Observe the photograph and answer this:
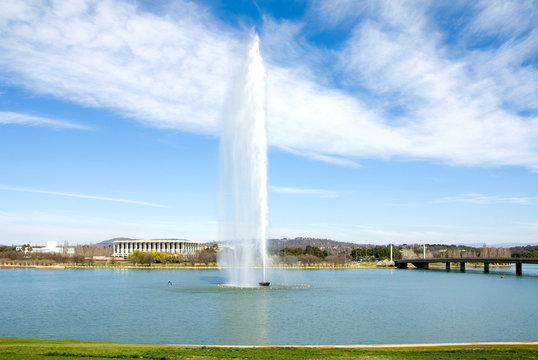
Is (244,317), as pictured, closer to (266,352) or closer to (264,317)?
(264,317)

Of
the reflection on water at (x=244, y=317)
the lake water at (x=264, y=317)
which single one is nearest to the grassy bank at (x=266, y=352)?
the lake water at (x=264, y=317)

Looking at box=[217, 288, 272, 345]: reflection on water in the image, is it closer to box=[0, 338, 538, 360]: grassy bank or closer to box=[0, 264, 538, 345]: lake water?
box=[0, 264, 538, 345]: lake water

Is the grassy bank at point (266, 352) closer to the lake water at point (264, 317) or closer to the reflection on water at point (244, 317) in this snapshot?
the lake water at point (264, 317)

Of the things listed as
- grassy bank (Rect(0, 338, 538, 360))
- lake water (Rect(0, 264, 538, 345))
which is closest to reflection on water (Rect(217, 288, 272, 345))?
lake water (Rect(0, 264, 538, 345))

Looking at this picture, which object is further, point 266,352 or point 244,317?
point 244,317

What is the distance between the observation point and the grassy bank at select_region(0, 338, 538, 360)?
20734mm

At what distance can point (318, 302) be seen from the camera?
5138 centimetres

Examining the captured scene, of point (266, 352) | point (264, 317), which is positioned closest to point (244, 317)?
point (264, 317)

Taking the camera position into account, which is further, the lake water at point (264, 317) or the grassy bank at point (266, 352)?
the lake water at point (264, 317)

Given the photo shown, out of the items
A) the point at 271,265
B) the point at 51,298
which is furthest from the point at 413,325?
the point at 271,265

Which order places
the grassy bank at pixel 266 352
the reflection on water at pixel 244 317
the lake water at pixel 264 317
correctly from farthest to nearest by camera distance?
the lake water at pixel 264 317
the reflection on water at pixel 244 317
the grassy bank at pixel 266 352

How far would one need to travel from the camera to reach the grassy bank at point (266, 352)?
68.0ft

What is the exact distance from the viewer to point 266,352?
2244 cm

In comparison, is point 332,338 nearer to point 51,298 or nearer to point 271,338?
point 271,338
